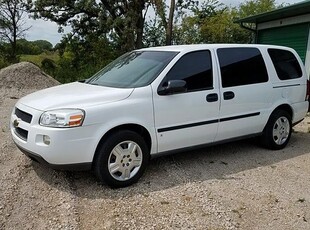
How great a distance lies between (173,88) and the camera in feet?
13.6

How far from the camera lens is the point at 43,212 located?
11.1 feet

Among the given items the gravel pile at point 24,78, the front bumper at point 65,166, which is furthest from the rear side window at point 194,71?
the gravel pile at point 24,78

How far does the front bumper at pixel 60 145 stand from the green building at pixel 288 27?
24.7 feet

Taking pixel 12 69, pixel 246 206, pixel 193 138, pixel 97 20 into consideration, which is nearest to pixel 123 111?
pixel 193 138

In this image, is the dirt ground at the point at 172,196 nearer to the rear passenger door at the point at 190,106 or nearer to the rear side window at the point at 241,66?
the rear passenger door at the point at 190,106

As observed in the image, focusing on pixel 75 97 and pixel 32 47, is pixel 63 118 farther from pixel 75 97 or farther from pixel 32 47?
pixel 32 47

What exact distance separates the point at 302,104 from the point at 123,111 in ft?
11.8

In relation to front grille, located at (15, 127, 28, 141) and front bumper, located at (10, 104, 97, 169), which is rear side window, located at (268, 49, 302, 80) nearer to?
front bumper, located at (10, 104, 97, 169)

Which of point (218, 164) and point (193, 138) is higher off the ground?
point (193, 138)

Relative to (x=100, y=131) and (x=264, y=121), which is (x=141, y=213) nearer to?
(x=100, y=131)

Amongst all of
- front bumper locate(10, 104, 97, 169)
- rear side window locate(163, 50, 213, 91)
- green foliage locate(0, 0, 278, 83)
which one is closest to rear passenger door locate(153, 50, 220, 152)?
rear side window locate(163, 50, 213, 91)

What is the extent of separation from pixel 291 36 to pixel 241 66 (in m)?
6.60

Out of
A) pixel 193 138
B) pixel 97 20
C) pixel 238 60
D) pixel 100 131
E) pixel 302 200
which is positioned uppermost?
pixel 97 20

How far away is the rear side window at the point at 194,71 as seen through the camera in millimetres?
4414
